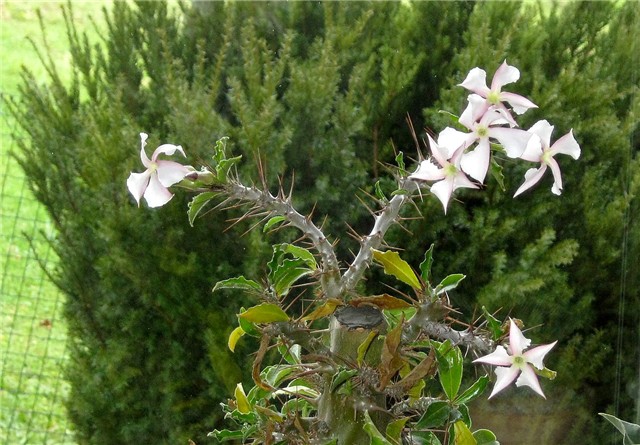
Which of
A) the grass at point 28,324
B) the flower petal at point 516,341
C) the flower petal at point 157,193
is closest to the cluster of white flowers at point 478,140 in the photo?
the flower petal at point 516,341

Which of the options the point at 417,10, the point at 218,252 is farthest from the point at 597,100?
the point at 218,252

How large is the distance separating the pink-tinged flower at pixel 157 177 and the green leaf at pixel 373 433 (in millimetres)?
283

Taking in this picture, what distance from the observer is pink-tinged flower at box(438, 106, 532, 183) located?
2.24 ft

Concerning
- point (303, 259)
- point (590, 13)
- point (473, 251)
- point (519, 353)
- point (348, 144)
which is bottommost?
point (519, 353)

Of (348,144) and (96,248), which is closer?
(348,144)

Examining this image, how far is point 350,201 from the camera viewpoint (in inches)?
66.1

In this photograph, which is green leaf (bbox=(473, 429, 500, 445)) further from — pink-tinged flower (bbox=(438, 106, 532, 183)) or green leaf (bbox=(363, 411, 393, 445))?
pink-tinged flower (bbox=(438, 106, 532, 183))

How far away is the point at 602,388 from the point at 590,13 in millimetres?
852

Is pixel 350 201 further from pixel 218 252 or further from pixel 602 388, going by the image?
pixel 602 388

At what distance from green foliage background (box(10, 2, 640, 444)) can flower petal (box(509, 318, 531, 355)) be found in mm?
891

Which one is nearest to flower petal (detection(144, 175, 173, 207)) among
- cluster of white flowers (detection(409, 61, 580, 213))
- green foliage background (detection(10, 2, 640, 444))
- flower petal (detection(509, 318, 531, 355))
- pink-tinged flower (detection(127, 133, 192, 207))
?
pink-tinged flower (detection(127, 133, 192, 207))

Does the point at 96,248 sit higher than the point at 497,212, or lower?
higher

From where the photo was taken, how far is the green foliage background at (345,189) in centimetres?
166

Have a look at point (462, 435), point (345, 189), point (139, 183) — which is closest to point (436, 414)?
point (462, 435)
